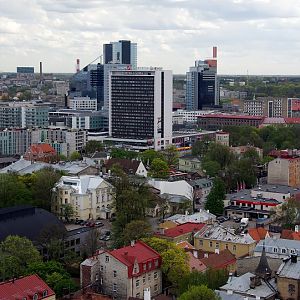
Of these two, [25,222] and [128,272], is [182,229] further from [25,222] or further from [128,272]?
[128,272]

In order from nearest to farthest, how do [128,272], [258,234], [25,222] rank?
[128,272], [258,234], [25,222]

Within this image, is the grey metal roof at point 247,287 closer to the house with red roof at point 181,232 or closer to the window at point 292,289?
the window at point 292,289

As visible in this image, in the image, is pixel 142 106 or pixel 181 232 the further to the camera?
pixel 142 106

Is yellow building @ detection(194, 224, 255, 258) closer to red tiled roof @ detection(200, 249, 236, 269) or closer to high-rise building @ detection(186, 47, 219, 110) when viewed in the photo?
red tiled roof @ detection(200, 249, 236, 269)

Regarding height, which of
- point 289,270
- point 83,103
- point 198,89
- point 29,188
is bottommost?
point 289,270

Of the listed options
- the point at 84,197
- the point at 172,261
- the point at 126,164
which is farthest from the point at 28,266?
the point at 126,164

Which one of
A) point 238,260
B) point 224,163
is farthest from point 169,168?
point 238,260

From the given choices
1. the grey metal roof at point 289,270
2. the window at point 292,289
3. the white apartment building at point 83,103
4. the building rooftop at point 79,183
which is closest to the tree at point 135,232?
the grey metal roof at point 289,270
